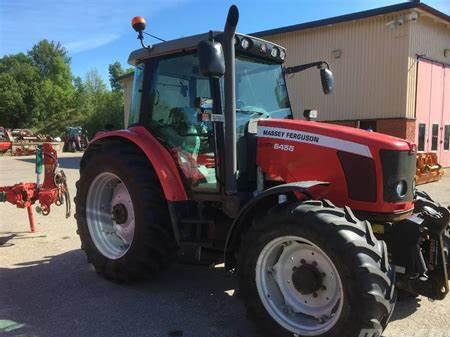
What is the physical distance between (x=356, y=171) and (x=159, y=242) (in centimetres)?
195

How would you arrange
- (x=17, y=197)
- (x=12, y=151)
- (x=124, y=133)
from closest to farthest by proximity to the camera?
1. (x=124, y=133)
2. (x=17, y=197)
3. (x=12, y=151)

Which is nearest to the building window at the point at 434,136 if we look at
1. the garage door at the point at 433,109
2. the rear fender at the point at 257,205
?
the garage door at the point at 433,109

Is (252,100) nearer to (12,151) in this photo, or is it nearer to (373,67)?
(373,67)

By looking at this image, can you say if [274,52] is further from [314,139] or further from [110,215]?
[110,215]

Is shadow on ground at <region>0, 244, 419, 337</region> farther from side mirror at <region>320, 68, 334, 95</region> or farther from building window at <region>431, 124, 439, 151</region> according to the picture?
building window at <region>431, 124, 439, 151</region>

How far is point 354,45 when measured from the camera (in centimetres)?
1788

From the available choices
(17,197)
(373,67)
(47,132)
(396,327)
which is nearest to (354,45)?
(373,67)

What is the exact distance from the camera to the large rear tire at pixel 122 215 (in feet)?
15.1

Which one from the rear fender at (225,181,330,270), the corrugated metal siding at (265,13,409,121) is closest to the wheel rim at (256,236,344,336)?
the rear fender at (225,181,330,270)

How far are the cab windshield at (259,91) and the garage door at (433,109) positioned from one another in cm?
1386

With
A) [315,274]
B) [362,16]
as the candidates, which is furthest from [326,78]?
[362,16]

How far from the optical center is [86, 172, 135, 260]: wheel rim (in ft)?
16.8

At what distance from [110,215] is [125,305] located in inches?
50.4

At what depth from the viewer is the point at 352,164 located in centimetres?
372
